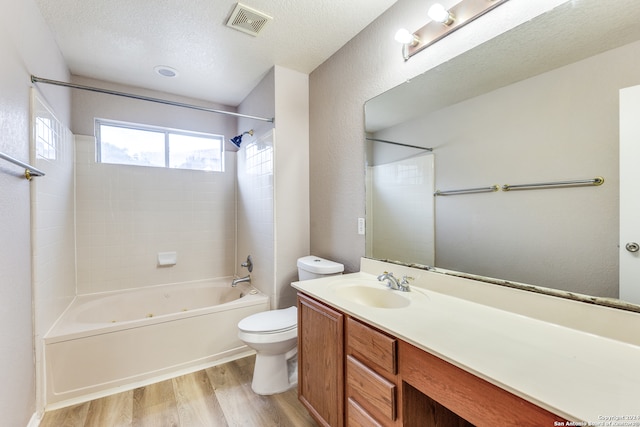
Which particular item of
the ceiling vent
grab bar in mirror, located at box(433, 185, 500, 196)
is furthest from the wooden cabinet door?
the ceiling vent

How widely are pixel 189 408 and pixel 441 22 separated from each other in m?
2.65

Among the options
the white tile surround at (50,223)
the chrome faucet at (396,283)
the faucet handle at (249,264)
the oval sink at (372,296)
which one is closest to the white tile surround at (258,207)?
the faucet handle at (249,264)

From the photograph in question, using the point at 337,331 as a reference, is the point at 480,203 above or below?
above

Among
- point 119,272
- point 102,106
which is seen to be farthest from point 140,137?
point 119,272

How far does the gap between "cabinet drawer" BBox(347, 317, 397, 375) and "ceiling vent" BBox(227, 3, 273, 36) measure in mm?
1891

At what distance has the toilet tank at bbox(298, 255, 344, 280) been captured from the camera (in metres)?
1.97

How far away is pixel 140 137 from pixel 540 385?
3555 mm

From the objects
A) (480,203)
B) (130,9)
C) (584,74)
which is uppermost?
(130,9)

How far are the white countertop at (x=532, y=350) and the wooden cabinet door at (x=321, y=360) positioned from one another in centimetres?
13

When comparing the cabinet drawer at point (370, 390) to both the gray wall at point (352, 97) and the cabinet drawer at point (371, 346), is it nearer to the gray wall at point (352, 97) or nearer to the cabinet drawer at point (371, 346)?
the cabinet drawer at point (371, 346)

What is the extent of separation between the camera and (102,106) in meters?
2.64

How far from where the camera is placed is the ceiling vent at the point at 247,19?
1690 mm

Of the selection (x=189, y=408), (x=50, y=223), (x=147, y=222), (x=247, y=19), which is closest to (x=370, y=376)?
(x=189, y=408)

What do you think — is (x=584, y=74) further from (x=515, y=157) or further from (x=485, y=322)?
(x=485, y=322)
